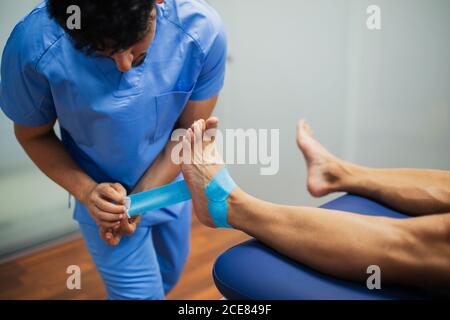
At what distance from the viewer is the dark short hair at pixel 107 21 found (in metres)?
0.67

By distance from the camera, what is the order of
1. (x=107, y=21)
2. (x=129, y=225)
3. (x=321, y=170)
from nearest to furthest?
(x=107, y=21) < (x=129, y=225) < (x=321, y=170)

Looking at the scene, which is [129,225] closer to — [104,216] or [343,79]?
[104,216]

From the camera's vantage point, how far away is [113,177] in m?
1.09

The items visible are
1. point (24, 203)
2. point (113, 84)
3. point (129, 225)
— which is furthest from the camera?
point (24, 203)

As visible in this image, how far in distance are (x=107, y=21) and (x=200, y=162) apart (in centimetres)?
40

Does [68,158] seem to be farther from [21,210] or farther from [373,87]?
[373,87]

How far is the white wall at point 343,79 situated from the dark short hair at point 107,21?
115 centimetres

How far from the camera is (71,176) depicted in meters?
1.03

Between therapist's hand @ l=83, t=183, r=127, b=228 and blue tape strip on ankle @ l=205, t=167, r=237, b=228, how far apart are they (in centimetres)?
20

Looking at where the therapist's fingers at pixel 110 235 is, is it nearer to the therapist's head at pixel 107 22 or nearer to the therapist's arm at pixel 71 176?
the therapist's arm at pixel 71 176

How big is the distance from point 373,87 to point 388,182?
29.2 inches

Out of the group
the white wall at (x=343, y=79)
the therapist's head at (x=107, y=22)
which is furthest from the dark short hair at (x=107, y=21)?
the white wall at (x=343, y=79)

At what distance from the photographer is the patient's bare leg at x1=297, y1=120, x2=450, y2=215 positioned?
38.5 inches

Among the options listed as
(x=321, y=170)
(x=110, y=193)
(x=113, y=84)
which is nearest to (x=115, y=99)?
(x=113, y=84)
